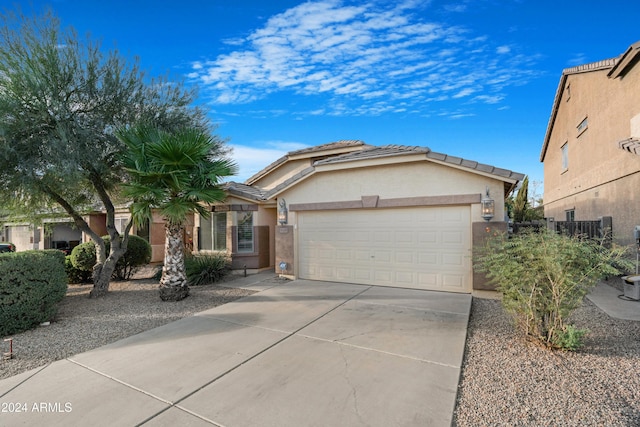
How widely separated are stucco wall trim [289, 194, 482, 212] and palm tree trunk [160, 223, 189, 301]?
13.2 feet

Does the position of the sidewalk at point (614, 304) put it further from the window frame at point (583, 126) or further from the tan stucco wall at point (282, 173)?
the tan stucco wall at point (282, 173)

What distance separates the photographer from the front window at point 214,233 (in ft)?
43.2

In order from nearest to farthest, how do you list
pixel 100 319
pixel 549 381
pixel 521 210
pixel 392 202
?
pixel 549 381 → pixel 100 319 → pixel 392 202 → pixel 521 210

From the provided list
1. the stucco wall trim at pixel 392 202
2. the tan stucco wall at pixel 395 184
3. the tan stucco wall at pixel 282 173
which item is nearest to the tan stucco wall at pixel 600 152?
the tan stucco wall at pixel 395 184

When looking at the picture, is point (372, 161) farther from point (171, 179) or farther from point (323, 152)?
point (323, 152)

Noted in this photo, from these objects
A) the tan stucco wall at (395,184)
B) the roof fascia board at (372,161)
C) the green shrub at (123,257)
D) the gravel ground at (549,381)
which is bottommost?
the gravel ground at (549,381)

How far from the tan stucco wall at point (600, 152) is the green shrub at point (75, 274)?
16126mm

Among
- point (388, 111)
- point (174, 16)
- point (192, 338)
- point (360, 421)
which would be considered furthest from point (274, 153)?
point (360, 421)

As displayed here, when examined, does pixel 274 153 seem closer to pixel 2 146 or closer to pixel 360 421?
pixel 2 146

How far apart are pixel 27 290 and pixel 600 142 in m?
18.0

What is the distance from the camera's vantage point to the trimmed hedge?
5.51 metres

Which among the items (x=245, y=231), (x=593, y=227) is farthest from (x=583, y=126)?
(x=245, y=231)

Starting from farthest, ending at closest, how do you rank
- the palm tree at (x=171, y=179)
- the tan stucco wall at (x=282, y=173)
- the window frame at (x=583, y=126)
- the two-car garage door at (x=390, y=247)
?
the tan stucco wall at (x=282, y=173) < the window frame at (x=583, y=126) < the two-car garage door at (x=390, y=247) < the palm tree at (x=171, y=179)

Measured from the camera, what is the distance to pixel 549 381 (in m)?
3.69
